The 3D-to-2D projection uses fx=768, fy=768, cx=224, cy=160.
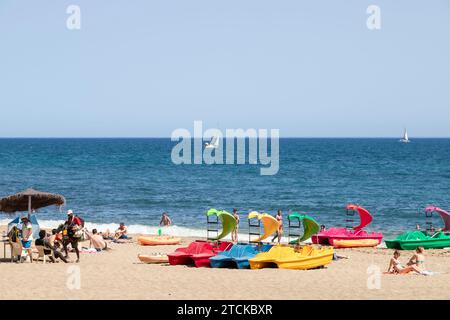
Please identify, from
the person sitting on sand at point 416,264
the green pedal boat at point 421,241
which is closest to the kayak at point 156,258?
the person sitting on sand at point 416,264

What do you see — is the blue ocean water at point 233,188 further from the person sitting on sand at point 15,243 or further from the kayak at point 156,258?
the person sitting on sand at point 15,243

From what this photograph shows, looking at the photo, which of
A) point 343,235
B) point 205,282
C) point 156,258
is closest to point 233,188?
point 343,235

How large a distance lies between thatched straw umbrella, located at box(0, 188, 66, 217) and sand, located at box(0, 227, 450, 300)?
469 cm

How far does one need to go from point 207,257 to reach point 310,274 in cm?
299

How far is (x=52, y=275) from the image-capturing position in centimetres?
1909

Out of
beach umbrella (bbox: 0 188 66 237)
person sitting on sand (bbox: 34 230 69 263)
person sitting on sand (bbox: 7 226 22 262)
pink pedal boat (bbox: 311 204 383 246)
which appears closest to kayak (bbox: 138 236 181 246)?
beach umbrella (bbox: 0 188 66 237)

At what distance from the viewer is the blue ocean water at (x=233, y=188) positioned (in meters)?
44.1

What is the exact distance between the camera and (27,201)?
26.5m

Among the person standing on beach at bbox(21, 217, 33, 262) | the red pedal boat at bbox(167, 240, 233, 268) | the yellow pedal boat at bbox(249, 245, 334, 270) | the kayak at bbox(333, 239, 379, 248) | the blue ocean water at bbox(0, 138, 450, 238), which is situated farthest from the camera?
the blue ocean water at bbox(0, 138, 450, 238)

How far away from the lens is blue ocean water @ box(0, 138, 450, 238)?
44.1 meters

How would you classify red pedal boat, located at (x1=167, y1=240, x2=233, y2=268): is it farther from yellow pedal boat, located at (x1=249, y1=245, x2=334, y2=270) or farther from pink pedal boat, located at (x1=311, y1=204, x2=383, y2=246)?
pink pedal boat, located at (x1=311, y1=204, x2=383, y2=246)

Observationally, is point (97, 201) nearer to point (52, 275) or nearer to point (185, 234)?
point (185, 234)

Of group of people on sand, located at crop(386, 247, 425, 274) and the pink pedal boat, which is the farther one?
the pink pedal boat
